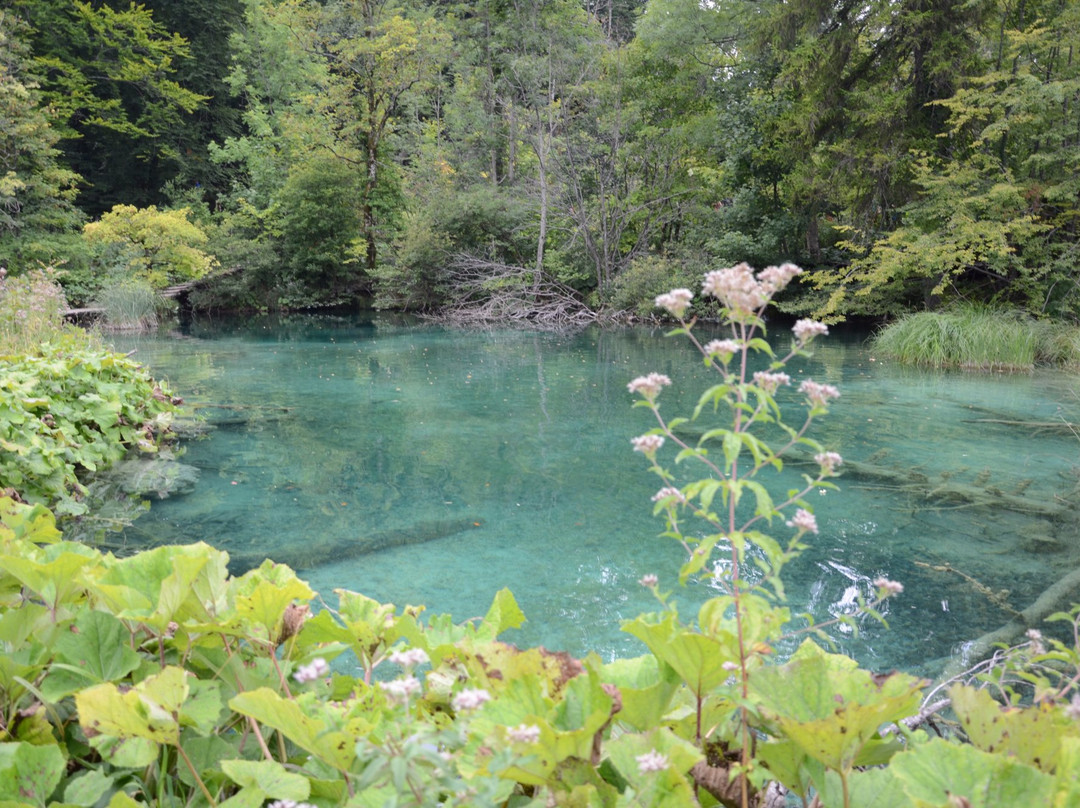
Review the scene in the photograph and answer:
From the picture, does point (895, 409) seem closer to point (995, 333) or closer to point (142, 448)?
point (995, 333)

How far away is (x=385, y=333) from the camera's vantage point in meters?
15.7

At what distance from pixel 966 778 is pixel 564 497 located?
4.02 metres

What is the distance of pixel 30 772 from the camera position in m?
0.92

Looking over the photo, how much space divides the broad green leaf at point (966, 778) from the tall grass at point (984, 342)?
36.0ft

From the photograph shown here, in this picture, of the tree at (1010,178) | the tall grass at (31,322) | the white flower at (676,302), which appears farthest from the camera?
the tree at (1010,178)

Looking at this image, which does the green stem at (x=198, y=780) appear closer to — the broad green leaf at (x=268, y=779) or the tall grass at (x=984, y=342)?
the broad green leaf at (x=268, y=779)

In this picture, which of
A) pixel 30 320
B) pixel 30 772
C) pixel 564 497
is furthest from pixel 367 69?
pixel 30 772

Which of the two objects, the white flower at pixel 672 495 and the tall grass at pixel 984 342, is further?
the tall grass at pixel 984 342

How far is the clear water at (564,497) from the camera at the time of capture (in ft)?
10.8

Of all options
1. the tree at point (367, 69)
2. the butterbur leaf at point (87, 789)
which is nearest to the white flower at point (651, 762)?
the butterbur leaf at point (87, 789)

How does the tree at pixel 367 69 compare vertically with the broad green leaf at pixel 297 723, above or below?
above

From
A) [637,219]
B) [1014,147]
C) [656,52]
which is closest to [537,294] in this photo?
[637,219]

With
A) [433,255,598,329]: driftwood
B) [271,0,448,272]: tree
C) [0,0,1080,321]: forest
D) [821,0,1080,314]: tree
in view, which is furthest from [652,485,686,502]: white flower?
[271,0,448,272]: tree

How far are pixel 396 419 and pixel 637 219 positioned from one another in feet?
43.2
